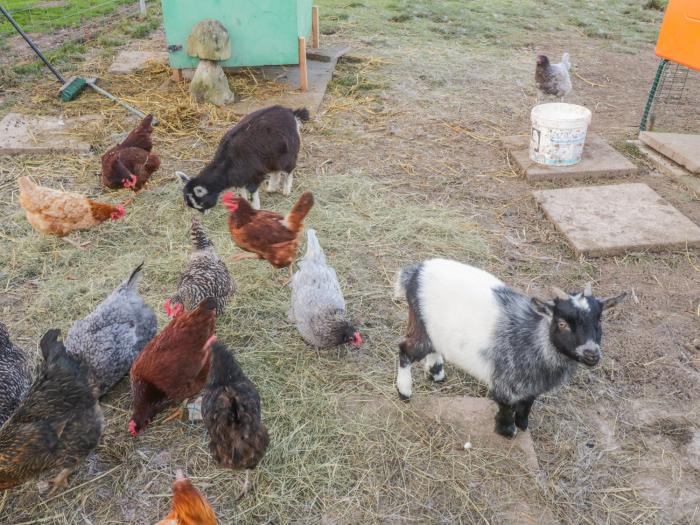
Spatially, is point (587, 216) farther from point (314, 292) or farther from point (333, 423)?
point (333, 423)

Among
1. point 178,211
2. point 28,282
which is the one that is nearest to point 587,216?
point 178,211

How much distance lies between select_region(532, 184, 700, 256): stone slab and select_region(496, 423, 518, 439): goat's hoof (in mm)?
2174

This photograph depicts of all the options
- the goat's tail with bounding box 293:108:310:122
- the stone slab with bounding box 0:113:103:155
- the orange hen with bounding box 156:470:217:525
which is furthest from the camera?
the stone slab with bounding box 0:113:103:155

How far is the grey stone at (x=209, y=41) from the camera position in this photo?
7039mm

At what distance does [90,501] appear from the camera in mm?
2770

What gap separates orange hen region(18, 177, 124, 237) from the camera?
4.59m

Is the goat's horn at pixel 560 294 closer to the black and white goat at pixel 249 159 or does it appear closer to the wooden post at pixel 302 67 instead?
the black and white goat at pixel 249 159

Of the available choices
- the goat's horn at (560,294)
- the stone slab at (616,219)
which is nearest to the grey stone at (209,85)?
the stone slab at (616,219)

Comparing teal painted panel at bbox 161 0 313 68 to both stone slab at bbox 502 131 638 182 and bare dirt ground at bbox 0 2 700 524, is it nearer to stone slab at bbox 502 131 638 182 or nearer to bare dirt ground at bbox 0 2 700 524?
bare dirt ground at bbox 0 2 700 524

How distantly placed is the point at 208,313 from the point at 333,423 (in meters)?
1.00

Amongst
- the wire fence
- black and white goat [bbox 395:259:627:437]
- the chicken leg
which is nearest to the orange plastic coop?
black and white goat [bbox 395:259:627:437]

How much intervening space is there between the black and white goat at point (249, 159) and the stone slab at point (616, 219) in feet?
8.56

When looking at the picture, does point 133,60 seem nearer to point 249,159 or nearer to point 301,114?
point 301,114

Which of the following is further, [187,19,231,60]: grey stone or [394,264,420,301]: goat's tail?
[187,19,231,60]: grey stone
